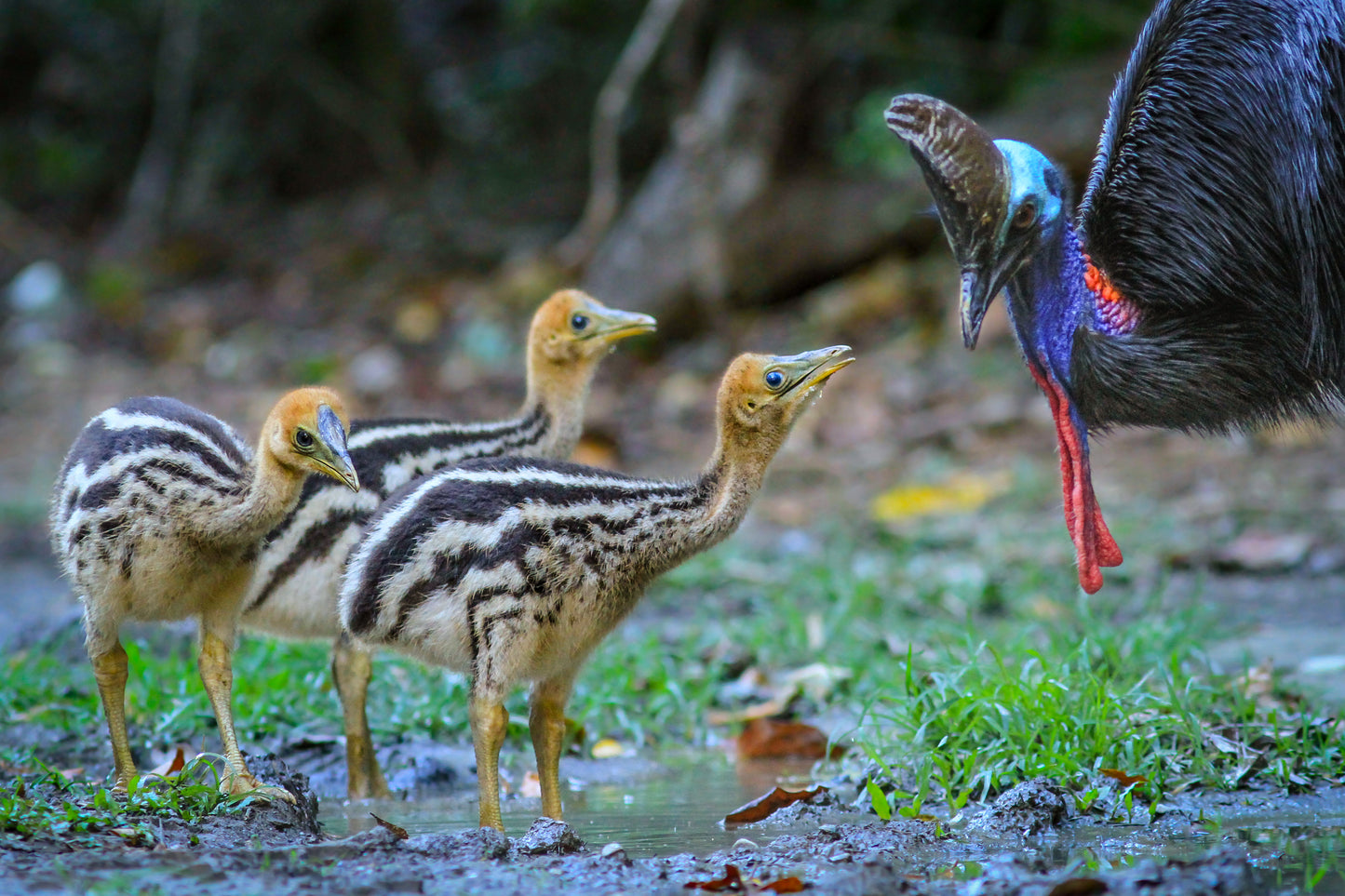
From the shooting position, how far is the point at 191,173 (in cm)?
1755

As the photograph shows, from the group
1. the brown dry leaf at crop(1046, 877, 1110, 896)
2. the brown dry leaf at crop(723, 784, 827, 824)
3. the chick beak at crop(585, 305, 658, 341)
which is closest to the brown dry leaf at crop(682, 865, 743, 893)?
the brown dry leaf at crop(1046, 877, 1110, 896)

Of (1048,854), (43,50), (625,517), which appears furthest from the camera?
(43,50)

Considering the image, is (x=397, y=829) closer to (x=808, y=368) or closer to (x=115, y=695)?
(x=115, y=695)

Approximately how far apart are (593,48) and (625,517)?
11941mm

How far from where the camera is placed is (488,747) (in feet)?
14.0

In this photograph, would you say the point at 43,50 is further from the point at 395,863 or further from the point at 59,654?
the point at 395,863

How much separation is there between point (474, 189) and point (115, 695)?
40.8ft

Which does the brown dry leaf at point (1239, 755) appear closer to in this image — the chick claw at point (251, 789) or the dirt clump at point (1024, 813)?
the dirt clump at point (1024, 813)

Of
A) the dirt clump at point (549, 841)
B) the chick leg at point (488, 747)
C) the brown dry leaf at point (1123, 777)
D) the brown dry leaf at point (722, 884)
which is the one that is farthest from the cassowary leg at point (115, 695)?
the brown dry leaf at point (1123, 777)

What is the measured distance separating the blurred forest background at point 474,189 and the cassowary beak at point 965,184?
5858 mm

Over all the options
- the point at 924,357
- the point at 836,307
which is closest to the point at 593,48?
the point at 836,307

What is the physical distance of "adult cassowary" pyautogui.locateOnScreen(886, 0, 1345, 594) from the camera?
177 inches

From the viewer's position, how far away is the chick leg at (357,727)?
16.5 ft

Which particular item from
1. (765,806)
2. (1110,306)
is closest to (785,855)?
(765,806)
